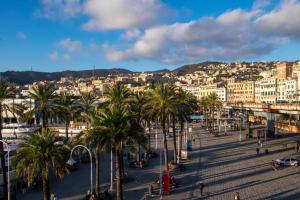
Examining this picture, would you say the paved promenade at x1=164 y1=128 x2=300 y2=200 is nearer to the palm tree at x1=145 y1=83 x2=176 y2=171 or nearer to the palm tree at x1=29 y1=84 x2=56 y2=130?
the palm tree at x1=145 y1=83 x2=176 y2=171

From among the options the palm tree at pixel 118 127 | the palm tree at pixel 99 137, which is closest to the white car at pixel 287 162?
the palm tree at pixel 118 127

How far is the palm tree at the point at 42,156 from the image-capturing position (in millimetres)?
27516

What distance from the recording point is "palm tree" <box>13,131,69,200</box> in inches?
1083

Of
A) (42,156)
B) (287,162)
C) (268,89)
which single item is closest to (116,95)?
(42,156)

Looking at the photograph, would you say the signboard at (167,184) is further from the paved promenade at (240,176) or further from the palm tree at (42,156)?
the palm tree at (42,156)

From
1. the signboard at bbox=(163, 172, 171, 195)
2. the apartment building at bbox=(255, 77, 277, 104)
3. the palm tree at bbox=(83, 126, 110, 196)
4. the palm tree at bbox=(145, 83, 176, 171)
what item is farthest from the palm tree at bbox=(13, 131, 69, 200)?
the apartment building at bbox=(255, 77, 277, 104)

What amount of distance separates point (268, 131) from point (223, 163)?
36.3 meters

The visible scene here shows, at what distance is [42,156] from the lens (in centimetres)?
2761

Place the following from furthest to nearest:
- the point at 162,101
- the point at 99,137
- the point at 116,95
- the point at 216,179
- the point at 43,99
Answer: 1. the point at 43,99
2. the point at 162,101
3. the point at 116,95
4. the point at 216,179
5. the point at 99,137

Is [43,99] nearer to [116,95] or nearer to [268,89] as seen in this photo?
[116,95]

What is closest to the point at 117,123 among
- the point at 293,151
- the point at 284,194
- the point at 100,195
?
the point at 100,195

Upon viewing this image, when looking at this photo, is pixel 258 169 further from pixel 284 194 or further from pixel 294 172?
pixel 284 194

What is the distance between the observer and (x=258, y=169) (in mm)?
50281

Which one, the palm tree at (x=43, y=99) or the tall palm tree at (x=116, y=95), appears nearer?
the tall palm tree at (x=116, y=95)
